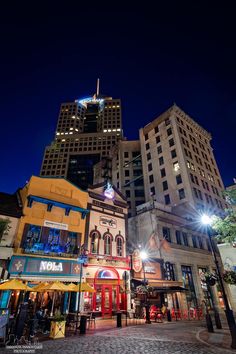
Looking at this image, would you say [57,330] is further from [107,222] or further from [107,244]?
[107,222]

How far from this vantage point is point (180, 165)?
45.7 m

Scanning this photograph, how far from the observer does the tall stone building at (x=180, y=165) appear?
43.4 meters

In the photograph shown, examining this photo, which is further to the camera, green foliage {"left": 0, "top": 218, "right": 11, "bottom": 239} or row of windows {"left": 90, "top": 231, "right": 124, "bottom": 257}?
row of windows {"left": 90, "top": 231, "right": 124, "bottom": 257}

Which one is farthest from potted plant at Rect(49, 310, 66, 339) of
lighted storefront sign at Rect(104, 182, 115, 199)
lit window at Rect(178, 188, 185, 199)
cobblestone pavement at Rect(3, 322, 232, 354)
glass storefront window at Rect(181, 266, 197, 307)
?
lit window at Rect(178, 188, 185, 199)

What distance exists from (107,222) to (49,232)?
679 cm

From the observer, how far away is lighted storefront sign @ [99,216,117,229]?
78.0ft

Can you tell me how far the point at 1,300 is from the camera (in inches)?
609

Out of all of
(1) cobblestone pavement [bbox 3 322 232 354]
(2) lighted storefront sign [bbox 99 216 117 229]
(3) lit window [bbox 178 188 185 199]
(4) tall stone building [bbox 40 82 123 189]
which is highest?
(4) tall stone building [bbox 40 82 123 189]

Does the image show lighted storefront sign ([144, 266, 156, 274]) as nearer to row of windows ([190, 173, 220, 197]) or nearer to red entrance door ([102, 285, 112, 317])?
red entrance door ([102, 285, 112, 317])

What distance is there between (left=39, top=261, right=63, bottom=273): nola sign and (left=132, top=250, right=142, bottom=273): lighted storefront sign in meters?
8.33

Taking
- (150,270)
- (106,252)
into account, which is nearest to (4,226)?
(106,252)

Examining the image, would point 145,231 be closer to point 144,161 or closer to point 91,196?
point 91,196

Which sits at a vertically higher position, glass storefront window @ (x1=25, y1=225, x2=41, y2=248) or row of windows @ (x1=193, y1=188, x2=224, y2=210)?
row of windows @ (x1=193, y1=188, x2=224, y2=210)

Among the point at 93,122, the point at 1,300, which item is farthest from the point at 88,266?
the point at 93,122
